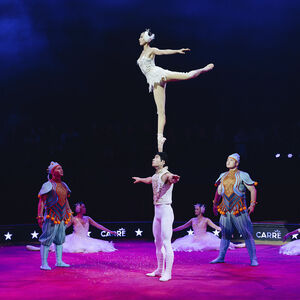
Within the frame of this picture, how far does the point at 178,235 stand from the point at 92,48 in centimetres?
591

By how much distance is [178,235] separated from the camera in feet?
31.6

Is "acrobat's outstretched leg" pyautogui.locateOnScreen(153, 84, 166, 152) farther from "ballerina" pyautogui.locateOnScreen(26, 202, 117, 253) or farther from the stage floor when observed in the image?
"ballerina" pyautogui.locateOnScreen(26, 202, 117, 253)

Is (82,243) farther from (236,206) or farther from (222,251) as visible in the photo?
(236,206)

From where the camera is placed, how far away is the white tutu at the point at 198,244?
7.79 m

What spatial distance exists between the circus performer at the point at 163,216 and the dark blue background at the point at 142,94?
592 centimetres

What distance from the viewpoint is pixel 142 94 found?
12141 millimetres

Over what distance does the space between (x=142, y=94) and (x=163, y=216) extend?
25.5ft

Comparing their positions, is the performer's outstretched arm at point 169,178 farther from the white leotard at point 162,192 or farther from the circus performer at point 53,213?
the circus performer at point 53,213

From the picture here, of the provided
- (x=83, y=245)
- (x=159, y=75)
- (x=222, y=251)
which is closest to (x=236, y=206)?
(x=222, y=251)

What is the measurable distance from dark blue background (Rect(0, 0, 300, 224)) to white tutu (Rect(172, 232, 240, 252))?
8.79 feet

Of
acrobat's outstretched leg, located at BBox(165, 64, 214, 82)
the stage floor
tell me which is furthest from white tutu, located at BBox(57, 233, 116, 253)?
acrobat's outstretched leg, located at BBox(165, 64, 214, 82)

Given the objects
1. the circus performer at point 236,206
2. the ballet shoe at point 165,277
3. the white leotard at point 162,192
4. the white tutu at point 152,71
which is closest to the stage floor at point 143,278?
the ballet shoe at point 165,277

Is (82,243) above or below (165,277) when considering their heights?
below

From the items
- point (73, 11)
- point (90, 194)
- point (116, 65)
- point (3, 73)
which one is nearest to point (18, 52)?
point (3, 73)
